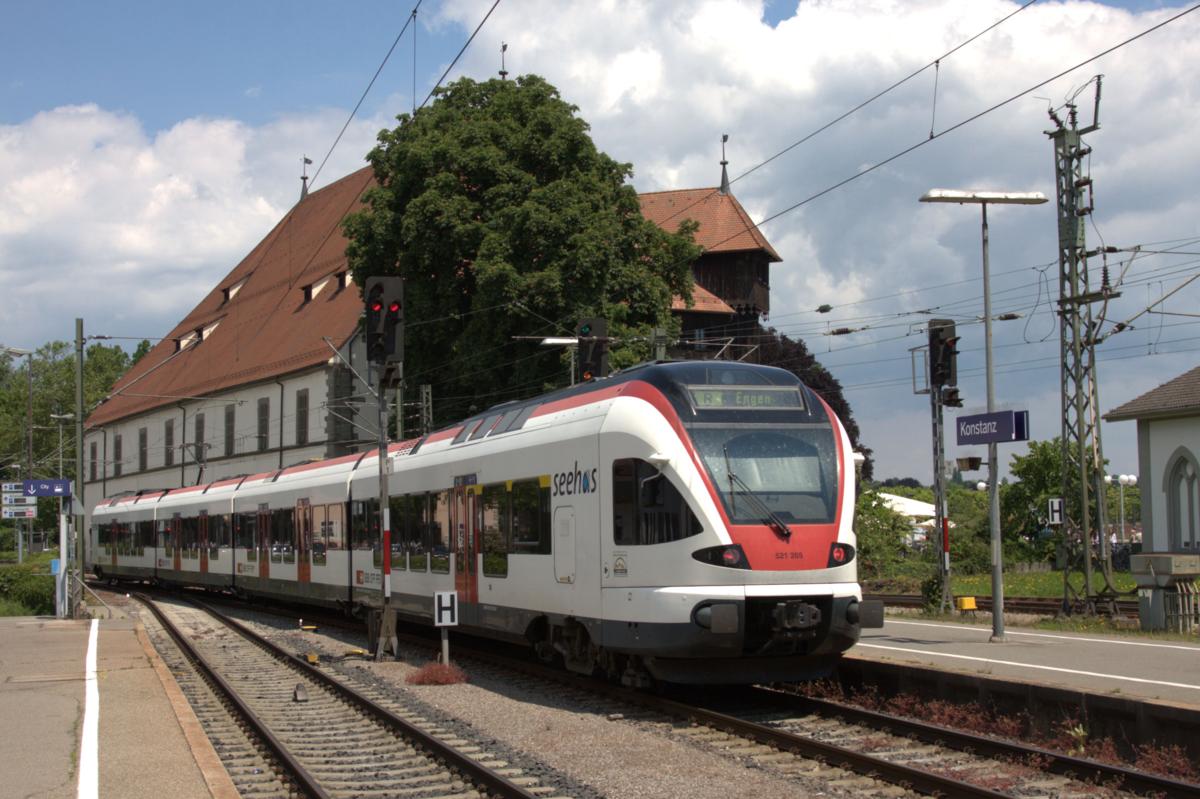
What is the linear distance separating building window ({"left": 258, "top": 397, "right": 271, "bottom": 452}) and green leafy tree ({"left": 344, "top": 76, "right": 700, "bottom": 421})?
23677 millimetres

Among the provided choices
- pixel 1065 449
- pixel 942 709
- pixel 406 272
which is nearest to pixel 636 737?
pixel 942 709

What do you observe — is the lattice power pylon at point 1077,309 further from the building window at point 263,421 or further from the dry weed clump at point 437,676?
the building window at point 263,421

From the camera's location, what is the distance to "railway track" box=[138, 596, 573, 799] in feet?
31.7

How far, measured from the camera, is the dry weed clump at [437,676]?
51.1 ft

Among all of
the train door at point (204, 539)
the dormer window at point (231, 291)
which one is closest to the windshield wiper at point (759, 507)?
the train door at point (204, 539)

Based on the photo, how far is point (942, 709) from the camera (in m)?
12.4

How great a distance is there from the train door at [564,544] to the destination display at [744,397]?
207cm

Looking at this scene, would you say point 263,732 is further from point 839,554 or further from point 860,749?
point 839,554

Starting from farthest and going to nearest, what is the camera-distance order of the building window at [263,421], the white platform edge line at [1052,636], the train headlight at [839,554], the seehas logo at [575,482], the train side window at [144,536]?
the building window at [263,421]
the train side window at [144,536]
the white platform edge line at [1052,636]
the seehas logo at [575,482]
the train headlight at [839,554]

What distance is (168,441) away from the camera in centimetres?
7650

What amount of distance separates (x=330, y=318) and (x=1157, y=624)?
146 feet

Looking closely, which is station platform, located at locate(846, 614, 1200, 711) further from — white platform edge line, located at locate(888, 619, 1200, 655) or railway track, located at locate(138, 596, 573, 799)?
railway track, located at locate(138, 596, 573, 799)

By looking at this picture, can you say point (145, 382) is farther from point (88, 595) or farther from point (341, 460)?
point (341, 460)

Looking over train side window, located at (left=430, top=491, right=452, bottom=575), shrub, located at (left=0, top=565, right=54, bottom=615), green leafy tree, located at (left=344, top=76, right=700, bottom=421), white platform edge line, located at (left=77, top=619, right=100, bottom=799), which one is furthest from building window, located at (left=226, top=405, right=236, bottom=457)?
white platform edge line, located at (left=77, top=619, right=100, bottom=799)
